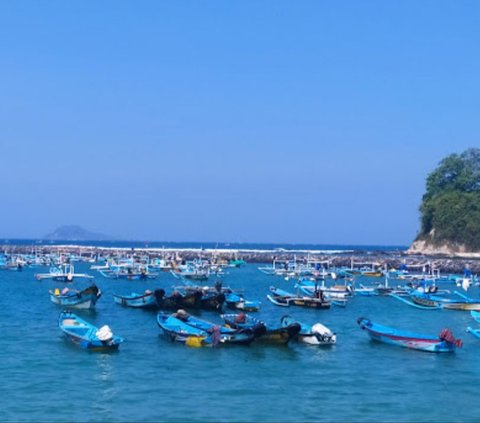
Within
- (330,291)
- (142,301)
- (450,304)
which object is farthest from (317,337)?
(330,291)

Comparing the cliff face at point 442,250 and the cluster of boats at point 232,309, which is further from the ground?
the cliff face at point 442,250

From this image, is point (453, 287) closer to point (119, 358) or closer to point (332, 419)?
point (119, 358)

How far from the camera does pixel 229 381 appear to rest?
26.1 meters

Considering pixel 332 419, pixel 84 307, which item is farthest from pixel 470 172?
pixel 332 419

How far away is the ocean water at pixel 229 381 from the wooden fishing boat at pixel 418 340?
39 centimetres

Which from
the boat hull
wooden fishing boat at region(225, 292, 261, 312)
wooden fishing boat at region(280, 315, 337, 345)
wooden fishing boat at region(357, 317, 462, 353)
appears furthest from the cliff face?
wooden fishing boat at region(280, 315, 337, 345)

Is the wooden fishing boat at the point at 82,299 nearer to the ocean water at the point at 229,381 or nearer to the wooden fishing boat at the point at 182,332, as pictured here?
the ocean water at the point at 229,381

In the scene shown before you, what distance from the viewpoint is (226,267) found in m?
108

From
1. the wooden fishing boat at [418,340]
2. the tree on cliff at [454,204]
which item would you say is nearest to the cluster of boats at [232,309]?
the wooden fishing boat at [418,340]

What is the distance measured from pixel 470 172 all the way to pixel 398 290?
69.8 metres

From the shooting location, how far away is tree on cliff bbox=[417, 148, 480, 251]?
120 m

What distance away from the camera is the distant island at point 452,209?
120250mm

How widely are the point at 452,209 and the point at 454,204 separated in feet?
4.12

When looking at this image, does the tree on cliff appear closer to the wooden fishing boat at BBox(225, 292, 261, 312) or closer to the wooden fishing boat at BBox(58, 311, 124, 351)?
the wooden fishing boat at BBox(225, 292, 261, 312)
